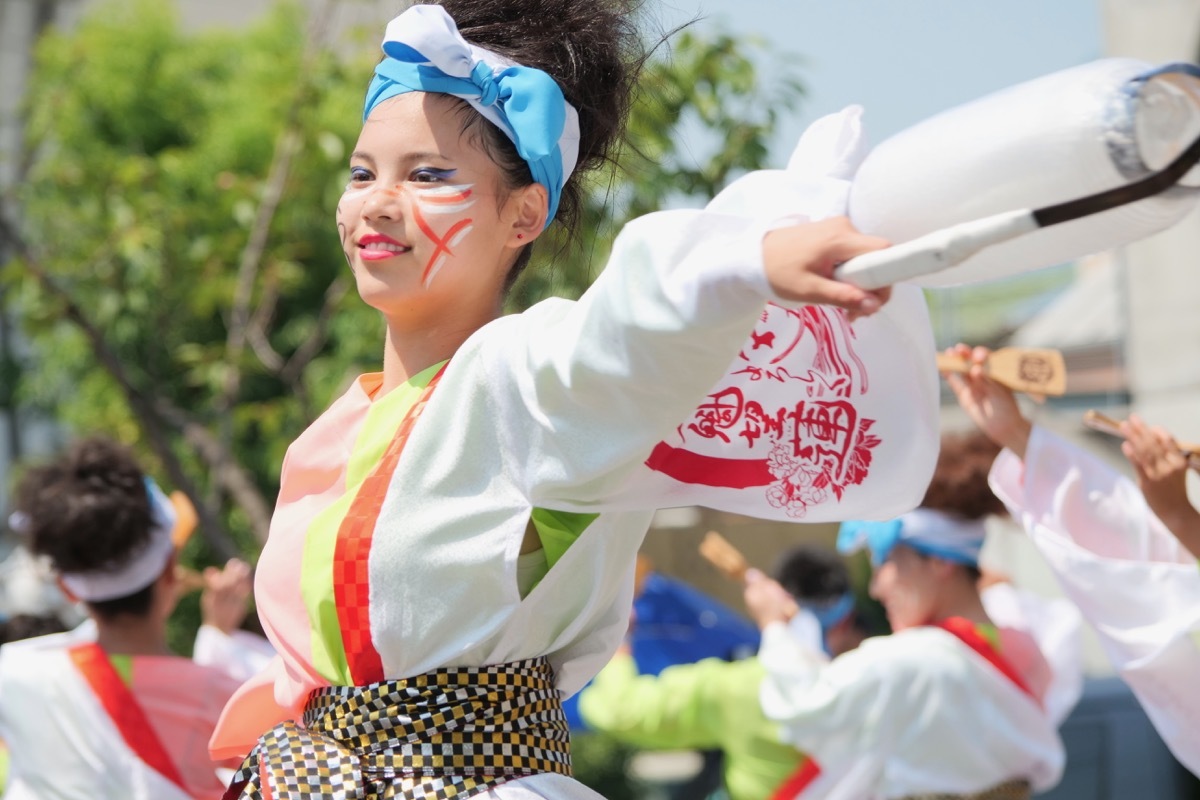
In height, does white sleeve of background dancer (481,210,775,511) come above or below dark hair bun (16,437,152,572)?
above

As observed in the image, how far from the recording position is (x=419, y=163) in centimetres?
169

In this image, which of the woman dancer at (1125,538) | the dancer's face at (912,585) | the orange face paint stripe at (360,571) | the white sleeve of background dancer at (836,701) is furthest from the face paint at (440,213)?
the dancer's face at (912,585)

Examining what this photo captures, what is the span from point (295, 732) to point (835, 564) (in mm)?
3893

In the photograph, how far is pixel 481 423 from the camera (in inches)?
60.0

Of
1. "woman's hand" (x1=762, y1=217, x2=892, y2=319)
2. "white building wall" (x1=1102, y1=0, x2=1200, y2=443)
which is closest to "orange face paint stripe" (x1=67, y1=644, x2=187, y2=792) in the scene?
"woman's hand" (x1=762, y1=217, x2=892, y2=319)

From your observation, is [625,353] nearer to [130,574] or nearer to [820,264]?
[820,264]

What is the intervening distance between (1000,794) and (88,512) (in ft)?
7.40

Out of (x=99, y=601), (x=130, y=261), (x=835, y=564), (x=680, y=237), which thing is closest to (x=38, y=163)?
(x=130, y=261)

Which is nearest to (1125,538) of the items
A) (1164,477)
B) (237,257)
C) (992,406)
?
(1164,477)

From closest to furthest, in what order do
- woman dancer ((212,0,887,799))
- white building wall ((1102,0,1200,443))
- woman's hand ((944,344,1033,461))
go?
woman dancer ((212,0,887,799)) < woman's hand ((944,344,1033,461)) < white building wall ((1102,0,1200,443))

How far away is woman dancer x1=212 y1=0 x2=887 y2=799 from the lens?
132cm

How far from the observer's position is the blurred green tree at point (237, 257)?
13.7ft

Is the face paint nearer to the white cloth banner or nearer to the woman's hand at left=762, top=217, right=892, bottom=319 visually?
the white cloth banner

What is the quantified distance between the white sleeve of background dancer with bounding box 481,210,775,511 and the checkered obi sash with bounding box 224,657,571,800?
234mm
